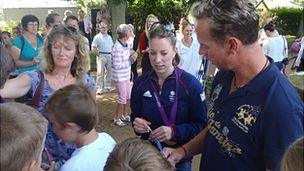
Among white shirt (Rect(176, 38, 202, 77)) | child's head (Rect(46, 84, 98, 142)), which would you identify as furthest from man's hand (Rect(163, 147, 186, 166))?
white shirt (Rect(176, 38, 202, 77))

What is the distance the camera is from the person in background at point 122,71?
7191 mm

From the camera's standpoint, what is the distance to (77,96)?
2.44 meters

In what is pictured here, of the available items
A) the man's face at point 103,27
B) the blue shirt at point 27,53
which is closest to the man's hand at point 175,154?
the blue shirt at point 27,53

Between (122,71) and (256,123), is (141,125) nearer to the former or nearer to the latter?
(256,123)

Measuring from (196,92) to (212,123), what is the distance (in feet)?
2.40

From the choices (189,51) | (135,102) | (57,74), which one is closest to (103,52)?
(189,51)

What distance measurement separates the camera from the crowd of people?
1.70 meters

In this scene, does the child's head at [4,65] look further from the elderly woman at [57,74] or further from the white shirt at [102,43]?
the white shirt at [102,43]

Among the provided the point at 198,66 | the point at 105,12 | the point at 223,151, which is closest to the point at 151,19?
the point at 198,66

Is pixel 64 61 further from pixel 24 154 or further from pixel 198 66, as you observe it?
pixel 198 66

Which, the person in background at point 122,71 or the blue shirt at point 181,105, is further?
the person in background at point 122,71

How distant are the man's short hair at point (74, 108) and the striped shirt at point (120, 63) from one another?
15.5 ft

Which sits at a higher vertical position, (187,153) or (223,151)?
(223,151)

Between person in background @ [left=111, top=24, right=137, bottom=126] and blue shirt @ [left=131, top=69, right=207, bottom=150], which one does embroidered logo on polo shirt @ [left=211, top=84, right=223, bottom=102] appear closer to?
blue shirt @ [left=131, top=69, right=207, bottom=150]
